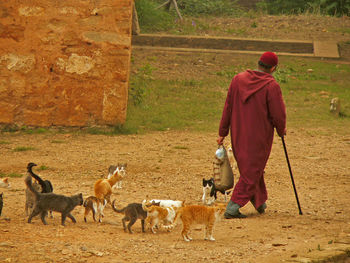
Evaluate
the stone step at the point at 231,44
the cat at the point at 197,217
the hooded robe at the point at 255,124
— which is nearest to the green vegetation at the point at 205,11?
the stone step at the point at 231,44

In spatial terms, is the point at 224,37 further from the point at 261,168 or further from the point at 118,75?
the point at 261,168

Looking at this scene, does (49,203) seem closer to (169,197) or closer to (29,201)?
(29,201)

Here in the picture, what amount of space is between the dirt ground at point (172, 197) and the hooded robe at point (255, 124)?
356mm

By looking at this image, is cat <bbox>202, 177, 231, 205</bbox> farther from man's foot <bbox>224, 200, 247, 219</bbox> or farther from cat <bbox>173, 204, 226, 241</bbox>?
cat <bbox>173, 204, 226, 241</bbox>

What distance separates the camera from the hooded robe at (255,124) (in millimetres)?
7059

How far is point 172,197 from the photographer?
7.98m

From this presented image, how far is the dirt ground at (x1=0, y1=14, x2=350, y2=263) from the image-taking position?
5.70 m

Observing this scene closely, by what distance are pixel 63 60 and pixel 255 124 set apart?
5314 millimetres

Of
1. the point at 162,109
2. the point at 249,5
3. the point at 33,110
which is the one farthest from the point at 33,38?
the point at 249,5

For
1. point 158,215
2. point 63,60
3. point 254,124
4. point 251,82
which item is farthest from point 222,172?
point 63,60

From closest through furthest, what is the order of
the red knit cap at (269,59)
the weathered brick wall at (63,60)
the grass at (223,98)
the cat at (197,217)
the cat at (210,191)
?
the cat at (197,217), the red knit cap at (269,59), the cat at (210,191), the weathered brick wall at (63,60), the grass at (223,98)

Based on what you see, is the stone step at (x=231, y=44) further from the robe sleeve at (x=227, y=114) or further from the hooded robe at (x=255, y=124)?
the hooded robe at (x=255, y=124)

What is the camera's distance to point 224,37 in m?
19.8

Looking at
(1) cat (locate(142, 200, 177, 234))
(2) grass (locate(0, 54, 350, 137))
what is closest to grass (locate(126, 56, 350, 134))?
Result: (2) grass (locate(0, 54, 350, 137))
